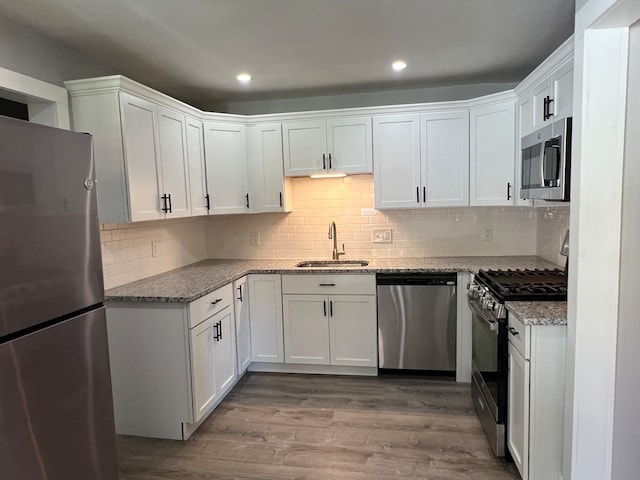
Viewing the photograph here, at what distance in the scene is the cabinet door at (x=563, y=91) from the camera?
7.15 ft

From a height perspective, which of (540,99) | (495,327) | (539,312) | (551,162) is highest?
(540,99)

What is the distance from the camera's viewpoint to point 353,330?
3.46 meters

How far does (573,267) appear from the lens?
183 cm

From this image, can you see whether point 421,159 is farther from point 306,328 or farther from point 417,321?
point 306,328

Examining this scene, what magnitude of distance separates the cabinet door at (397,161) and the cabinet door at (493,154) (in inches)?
18.1

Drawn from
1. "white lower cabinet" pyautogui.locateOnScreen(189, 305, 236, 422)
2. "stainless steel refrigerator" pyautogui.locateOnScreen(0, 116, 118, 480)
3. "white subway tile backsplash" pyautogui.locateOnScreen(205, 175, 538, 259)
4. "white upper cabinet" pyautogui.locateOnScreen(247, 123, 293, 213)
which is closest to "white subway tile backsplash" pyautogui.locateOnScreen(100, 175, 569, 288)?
"white subway tile backsplash" pyautogui.locateOnScreen(205, 175, 538, 259)

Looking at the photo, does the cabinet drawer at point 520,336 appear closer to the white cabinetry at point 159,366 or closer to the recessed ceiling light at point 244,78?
the white cabinetry at point 159,366

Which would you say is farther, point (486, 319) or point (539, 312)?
point (486, 319)

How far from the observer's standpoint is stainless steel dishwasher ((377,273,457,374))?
3283 mm

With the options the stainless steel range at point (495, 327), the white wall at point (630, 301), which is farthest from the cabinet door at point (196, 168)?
the white wall at point (630, 301)

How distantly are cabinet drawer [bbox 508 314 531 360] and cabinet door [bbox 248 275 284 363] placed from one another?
192cm

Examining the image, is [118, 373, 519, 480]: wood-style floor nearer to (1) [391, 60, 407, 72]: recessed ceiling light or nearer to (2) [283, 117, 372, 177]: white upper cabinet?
(2) [283, 117, 372, 177]: white upper cabinet

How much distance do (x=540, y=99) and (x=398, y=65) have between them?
1.01m

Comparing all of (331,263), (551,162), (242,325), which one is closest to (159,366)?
(242,325)
